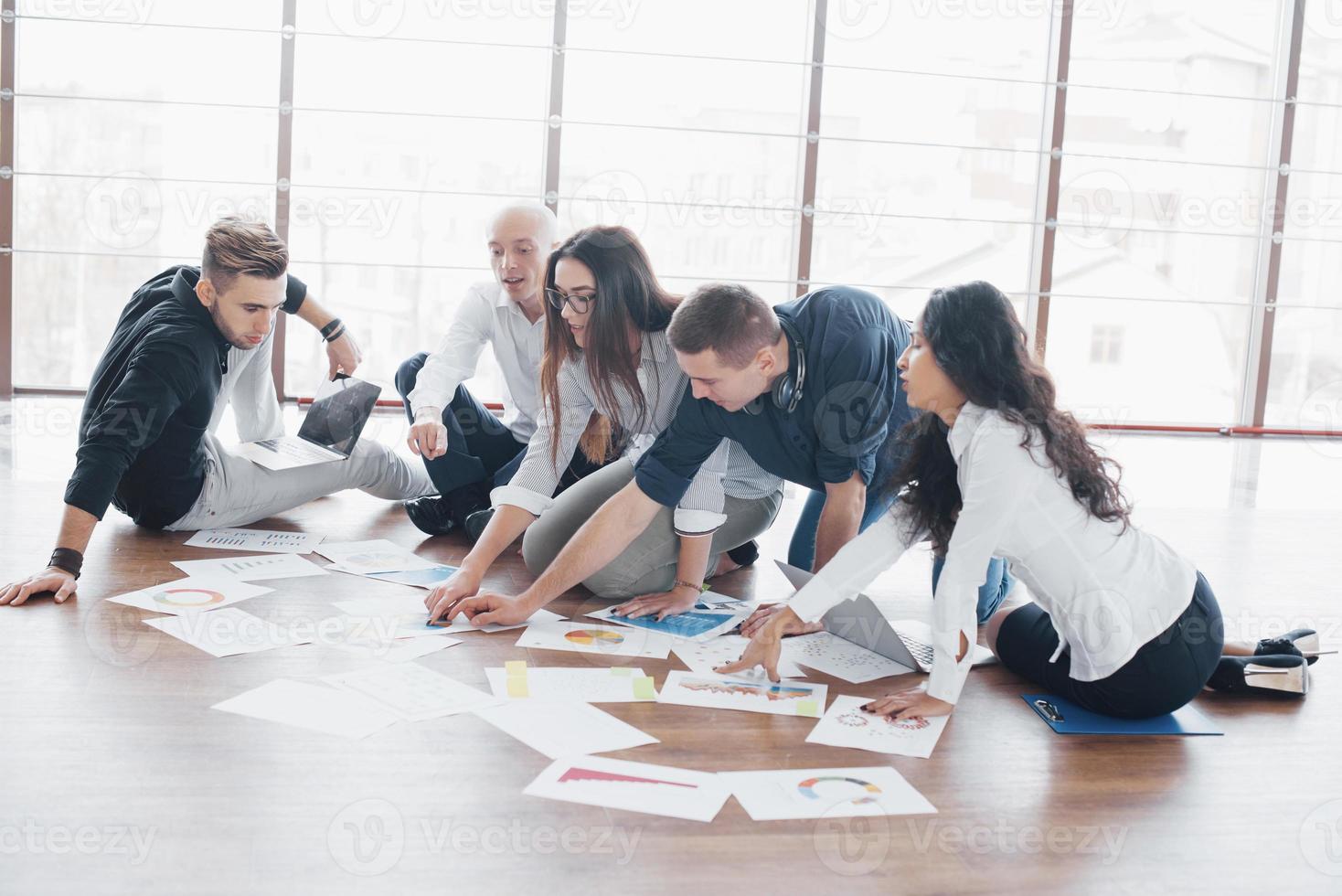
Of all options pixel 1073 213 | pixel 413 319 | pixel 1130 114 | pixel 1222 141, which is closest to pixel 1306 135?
pixel 1222 141

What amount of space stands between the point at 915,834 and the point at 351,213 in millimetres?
4387

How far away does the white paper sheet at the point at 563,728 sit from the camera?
1659mm

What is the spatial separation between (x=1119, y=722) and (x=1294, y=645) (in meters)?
0.53

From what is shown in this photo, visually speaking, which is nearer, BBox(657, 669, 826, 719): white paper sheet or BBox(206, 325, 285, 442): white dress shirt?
BBox(657, 669, 826, 719): white paper sheet

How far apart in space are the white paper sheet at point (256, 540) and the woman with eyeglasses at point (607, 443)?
592 millimetres

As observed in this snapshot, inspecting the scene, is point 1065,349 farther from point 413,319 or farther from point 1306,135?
point 413,319

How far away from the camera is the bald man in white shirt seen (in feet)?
9.43

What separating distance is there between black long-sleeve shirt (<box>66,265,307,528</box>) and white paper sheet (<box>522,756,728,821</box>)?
3.92 ft

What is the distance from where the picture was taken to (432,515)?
2.98 m

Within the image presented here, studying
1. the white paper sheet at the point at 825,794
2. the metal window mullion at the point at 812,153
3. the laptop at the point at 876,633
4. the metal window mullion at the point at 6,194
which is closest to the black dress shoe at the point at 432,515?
the laptop at the point at 876,633

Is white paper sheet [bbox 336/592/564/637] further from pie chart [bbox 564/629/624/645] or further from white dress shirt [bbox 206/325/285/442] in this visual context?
white dress shirt [bbox 206/325/285/442]

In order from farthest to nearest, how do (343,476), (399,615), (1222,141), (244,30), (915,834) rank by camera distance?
(1222,141)
(244,30)
(343,476)
(399,615)
(915,834)

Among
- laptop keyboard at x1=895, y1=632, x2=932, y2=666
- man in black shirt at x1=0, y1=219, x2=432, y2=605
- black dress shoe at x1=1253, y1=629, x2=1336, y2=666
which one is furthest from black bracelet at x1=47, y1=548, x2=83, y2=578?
black dress shoe at x1=1253, y1=629, x2=1336, y2=666

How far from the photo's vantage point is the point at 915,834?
1453 millimetres
